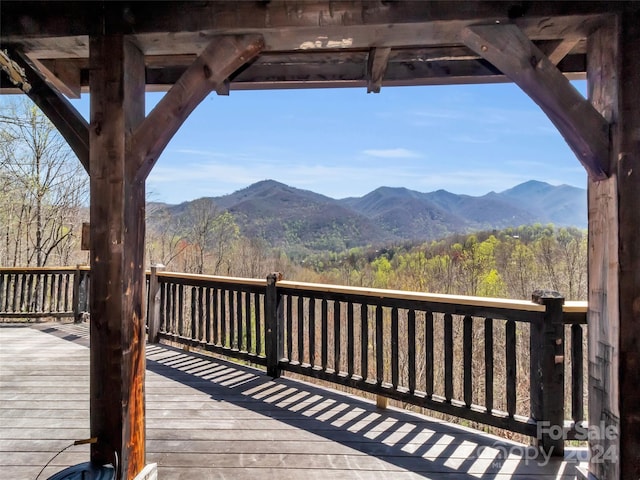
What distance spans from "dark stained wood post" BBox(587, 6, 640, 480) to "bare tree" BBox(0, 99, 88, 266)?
1238 centimetres

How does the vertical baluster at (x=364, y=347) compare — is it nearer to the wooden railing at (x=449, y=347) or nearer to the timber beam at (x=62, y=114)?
the wooden railing at (x=449, y=347)

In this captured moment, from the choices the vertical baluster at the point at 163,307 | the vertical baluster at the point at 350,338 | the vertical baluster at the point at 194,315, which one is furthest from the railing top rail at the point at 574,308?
the vertical baluster at the point at 163,307

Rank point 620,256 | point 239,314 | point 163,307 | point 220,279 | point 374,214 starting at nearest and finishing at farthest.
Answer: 1. point 620,256
2. point 239,314
3. point 220,279
4. point 163,307
5. point 374,214

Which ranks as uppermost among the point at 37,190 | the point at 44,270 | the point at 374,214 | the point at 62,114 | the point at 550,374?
the point at 374,214

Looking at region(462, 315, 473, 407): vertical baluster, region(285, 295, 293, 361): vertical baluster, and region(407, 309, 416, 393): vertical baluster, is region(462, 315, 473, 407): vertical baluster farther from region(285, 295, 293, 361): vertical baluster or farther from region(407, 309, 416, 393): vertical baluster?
region(285, 295, 293, 361): vertical baluster

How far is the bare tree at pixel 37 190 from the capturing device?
10820 mm

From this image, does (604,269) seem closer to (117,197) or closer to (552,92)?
(552,92)

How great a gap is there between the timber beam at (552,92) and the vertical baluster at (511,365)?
46.1 inches

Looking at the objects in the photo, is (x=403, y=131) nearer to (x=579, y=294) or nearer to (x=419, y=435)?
(x=579, y=294)

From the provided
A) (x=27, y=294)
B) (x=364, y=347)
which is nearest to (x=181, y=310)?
(x=364, y=347)

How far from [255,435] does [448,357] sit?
147cm

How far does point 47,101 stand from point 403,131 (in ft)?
216

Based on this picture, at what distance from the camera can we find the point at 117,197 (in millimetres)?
1854

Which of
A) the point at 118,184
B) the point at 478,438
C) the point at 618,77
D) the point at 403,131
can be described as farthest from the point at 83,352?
the point at 403,131
